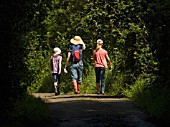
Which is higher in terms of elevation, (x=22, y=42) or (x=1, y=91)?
(x=22, y=42)

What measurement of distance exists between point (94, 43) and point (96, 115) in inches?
417

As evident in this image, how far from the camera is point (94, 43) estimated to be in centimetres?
2027

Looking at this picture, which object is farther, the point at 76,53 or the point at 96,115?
the point at 76,53

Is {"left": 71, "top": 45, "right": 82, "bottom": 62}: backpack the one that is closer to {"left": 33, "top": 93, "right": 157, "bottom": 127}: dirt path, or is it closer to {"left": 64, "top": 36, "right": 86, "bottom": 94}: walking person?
{"left": 64, "top": 36, "right": 86, "bottom": 94}: walking person

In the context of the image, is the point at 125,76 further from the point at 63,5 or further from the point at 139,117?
the point at 63,5

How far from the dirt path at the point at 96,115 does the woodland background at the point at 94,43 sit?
0.47 meters

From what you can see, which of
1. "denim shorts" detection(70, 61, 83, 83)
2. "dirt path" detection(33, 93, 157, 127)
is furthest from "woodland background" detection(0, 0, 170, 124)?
"denim shorts" detection(70, 61, 83, 83)

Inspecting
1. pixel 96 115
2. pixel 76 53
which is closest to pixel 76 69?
pixel 76 53

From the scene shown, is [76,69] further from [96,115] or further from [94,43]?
[96,115]

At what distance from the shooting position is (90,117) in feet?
31.2

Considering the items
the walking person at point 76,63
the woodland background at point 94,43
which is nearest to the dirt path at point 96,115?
the woodland background at point 94,43

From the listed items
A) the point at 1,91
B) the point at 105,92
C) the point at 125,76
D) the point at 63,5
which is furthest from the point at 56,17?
the point at 1,91

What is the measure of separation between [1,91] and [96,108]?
3.67 metres

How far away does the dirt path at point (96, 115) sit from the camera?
879cm
